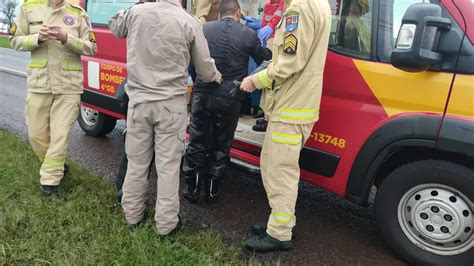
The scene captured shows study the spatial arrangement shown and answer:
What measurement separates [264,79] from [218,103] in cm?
71

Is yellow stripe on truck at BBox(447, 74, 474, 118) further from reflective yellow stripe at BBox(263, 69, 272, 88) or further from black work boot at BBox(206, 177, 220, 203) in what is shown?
black work boot at BBox(206, 177, 220, 203)

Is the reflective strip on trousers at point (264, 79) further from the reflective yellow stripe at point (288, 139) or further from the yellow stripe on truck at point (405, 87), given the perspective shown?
the yellow stripe on truck at point (405, 87)

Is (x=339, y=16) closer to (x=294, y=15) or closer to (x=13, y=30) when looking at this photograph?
(x=294, y=15)

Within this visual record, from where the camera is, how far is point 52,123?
12.5 feet

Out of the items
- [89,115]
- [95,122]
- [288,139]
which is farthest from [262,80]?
[89,115]

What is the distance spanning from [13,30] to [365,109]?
117 inches

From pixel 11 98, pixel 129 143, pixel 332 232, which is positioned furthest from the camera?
pixel 11 98

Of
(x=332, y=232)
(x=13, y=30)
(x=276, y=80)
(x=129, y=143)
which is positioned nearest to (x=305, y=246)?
(x=332, y=232)

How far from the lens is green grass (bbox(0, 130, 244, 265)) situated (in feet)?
9.05

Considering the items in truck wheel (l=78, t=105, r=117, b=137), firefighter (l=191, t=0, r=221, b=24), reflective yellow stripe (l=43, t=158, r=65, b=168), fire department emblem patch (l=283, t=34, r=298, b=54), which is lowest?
truck wheel (l=78, t=105, r=117, b=137)

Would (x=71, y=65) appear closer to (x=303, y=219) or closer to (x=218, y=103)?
(x=218, y=103)

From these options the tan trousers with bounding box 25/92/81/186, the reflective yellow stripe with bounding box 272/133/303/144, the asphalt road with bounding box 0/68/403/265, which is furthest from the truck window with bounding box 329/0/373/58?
the tan trousers with bounding box 25/92/81/186

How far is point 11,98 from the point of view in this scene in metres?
8.37

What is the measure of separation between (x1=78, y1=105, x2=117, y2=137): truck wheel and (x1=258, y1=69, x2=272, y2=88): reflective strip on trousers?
3.39 meters
